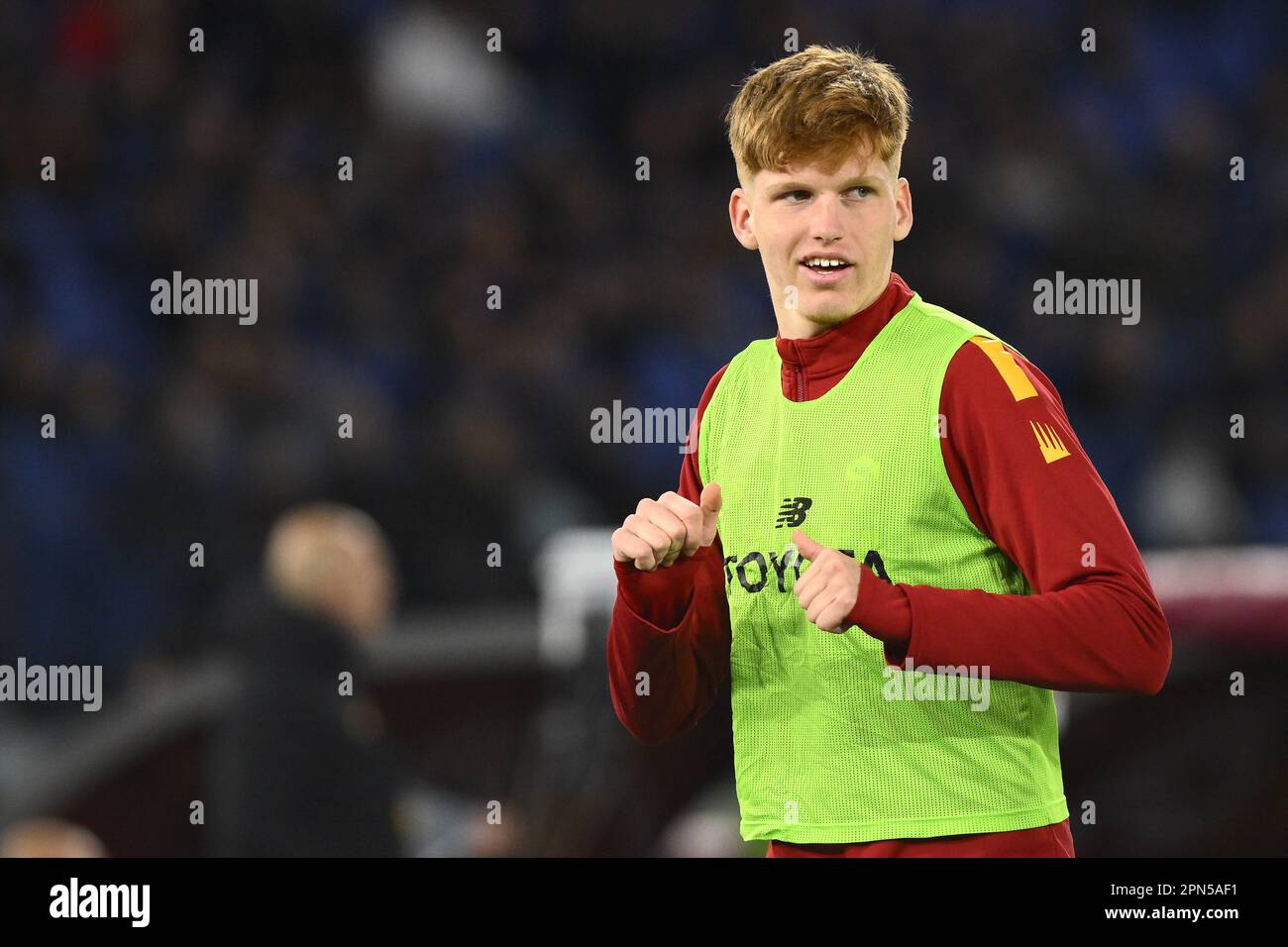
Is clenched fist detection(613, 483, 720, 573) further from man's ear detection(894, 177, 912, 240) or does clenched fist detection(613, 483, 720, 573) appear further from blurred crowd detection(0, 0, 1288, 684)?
blurred crowd detection(0, 0, 1288, 684)

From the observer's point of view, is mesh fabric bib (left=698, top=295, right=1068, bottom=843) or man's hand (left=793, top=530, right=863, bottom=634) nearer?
man's hand (left=793, top=530, right=863, bottom=634)

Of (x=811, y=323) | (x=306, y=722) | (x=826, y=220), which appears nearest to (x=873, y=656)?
(x=811, y=323)

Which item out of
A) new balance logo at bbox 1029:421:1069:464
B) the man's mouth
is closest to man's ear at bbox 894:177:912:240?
the man's mouth

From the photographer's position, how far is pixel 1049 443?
222cm

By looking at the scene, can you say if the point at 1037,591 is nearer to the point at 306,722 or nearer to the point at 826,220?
the point at 826,220

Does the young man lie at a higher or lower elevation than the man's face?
lower

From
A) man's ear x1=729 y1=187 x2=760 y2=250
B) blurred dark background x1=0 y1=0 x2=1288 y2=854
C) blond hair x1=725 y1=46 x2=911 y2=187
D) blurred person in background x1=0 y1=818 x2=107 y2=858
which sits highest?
blurred dark background x1=0 y1=0 x2=1288 y2=854

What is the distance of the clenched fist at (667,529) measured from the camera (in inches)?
90.2

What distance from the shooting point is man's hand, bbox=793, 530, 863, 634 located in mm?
2150

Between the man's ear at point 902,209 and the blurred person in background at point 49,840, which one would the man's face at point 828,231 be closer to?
the man's ear at point 902,209

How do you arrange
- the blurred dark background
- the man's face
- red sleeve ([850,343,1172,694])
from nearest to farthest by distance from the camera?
1. red sleeve ([850,343,1172,694])
2. the man's face
3. the blurred dark background

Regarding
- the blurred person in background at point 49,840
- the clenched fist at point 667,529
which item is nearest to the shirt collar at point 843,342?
the clenched fist at point 667,529

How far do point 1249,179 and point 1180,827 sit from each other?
5.83 m
